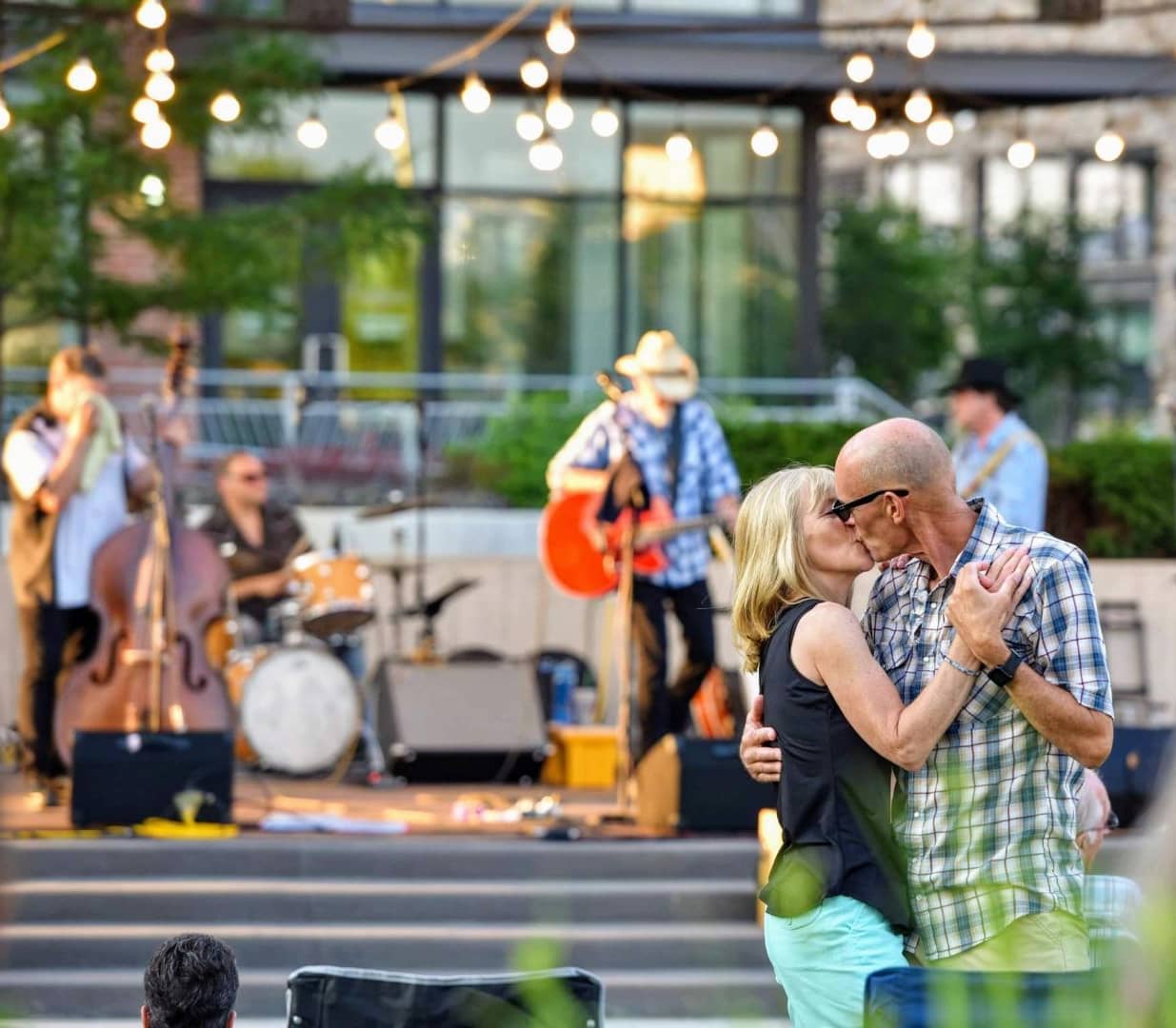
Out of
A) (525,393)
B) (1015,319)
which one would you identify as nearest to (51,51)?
(525,393)

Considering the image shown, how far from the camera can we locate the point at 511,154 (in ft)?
55.5

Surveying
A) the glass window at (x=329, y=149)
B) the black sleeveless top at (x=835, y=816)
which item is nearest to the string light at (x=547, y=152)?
the glass window at (x=329, y=149)

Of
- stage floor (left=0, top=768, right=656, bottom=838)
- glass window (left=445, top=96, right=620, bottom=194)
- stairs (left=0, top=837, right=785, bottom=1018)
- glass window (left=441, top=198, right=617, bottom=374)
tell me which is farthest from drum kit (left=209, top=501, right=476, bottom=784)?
glass window (left=445, top=96, right=620, bottom=194)

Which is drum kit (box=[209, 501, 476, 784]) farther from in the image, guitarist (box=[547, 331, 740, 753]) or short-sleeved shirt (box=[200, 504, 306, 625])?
guitarist (box=[547, 331, 740, 753])

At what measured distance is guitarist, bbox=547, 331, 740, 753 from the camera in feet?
28.4

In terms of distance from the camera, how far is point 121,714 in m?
8.75

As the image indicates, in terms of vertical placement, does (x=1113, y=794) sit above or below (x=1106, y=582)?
below

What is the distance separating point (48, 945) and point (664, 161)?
1075 cm

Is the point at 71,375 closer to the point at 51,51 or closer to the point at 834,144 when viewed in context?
the point at 51,51

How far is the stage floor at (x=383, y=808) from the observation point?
8.44m

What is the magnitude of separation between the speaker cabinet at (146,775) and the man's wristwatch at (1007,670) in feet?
17.3

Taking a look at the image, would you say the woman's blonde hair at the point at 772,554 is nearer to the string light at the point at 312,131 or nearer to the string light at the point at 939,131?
the string light at the point at 312,131

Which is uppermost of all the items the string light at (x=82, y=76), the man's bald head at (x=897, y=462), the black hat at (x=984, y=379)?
the string light at (x=82, y=76)

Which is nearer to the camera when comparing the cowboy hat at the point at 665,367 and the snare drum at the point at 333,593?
the cowboy hat at the point at 665,367
